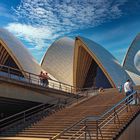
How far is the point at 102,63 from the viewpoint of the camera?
1284 inches

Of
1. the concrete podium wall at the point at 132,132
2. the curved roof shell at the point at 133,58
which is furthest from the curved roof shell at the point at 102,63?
the concrete podium wall at the point at 132,132

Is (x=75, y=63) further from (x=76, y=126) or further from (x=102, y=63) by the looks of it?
(x=76, y=126)

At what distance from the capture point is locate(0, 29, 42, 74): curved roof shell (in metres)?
29.1

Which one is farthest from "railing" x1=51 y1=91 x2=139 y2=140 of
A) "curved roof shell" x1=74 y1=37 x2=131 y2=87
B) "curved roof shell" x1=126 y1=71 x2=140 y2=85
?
"curved roof shell" x1=126 y1=71 x2=140 y2=85

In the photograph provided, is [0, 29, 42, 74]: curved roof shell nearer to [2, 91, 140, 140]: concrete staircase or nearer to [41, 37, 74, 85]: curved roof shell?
[41, 37, 74, 85]: curved roof shell

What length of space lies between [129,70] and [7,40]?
1530 centimetres

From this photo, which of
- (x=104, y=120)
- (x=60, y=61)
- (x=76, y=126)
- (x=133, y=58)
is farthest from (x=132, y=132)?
(x=133, y=58)

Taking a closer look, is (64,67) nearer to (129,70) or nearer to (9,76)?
(129,70)

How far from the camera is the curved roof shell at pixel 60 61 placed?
34.7 meters

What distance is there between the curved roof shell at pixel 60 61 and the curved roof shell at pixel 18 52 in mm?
3029

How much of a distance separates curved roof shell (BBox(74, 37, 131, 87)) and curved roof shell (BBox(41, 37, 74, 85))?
3.46ft

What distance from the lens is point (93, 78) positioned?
119 ft

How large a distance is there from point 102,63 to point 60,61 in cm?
548

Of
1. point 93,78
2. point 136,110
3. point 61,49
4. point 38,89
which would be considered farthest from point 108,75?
point 136,110
